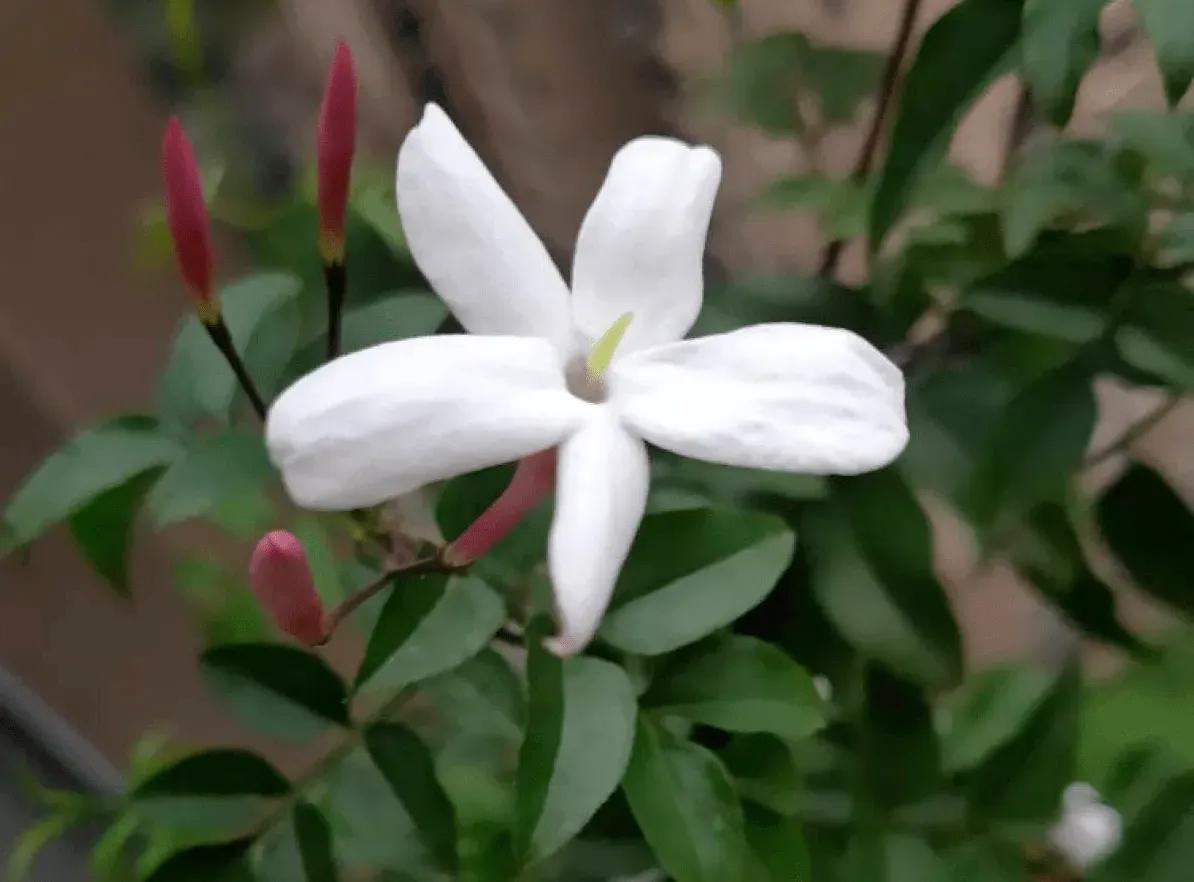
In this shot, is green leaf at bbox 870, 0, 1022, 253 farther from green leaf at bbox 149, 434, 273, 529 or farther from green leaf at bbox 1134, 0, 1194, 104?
green leaf at bbox 149, 434, 273, 529

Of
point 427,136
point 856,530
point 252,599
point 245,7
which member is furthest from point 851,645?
point 245,7

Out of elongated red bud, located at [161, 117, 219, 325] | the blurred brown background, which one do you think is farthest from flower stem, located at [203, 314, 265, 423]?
the blurred brown background

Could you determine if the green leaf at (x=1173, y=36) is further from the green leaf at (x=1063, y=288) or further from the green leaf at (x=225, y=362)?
the green leaf at (x=225, y=362)

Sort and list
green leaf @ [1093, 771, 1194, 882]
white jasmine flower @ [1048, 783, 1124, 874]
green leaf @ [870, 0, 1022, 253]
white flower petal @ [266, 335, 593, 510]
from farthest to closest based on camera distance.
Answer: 1. white jasmine flower @ [1048, 783, 1124, 874]
2. green leaf @ [1093, 771, 1194, 882]
3. green leaf @ [870, 0, 1022, 253]
4. white flower petal @ [266, 335, 593, 510]

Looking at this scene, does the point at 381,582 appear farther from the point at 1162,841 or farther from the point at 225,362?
the point at 1162,841

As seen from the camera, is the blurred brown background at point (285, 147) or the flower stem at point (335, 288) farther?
the blurred brown background at point (285, 147)

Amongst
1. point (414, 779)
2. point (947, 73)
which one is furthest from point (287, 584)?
point (947, 73)

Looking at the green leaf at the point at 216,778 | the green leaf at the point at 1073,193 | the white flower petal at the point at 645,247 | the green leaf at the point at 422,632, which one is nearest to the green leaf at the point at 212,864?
the green leaf at the point at 216,778

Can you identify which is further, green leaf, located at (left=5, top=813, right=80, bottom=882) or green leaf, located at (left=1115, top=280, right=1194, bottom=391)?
green leaf, located at (left=5, top=813, right=80, bottom=882)
